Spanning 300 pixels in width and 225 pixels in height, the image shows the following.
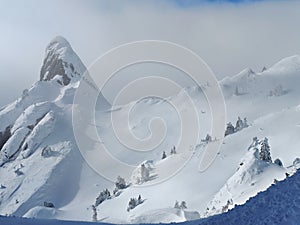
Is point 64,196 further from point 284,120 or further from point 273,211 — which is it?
point 273,211

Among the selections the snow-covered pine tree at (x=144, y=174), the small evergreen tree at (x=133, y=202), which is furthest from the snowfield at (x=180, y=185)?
the small evergreen tree at (x=133, y=202)

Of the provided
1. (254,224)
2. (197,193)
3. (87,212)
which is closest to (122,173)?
(87,212)

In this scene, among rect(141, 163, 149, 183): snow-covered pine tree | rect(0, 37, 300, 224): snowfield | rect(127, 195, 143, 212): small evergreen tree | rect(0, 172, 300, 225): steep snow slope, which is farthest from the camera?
rect(141, 163, 149, 183): snow-covered pine tree

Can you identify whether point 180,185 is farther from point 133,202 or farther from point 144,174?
point 144,174

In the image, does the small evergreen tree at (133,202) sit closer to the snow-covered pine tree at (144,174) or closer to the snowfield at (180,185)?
the snowfield at (180,185)

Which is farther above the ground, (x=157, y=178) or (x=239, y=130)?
(x=239, y=130)

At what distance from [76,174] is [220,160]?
283 ft

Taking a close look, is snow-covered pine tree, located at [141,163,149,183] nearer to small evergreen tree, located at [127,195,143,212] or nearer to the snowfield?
the snowfield

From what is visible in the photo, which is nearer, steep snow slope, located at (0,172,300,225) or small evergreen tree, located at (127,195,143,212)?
steep snow slope, located at (0,172,300,225)

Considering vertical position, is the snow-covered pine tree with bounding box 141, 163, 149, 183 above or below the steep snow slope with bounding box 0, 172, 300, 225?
above

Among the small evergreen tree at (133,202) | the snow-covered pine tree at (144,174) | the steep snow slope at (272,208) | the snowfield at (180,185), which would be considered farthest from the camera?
the snow-covered pine tree at (144,174)

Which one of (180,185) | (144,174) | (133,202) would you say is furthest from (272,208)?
(144,174)

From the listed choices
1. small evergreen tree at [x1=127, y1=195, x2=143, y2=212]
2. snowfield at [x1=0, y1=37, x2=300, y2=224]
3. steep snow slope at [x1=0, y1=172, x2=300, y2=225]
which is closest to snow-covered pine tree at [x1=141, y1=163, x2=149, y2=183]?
snowfield at [x1=0, y1=37, x2=300, y2=224]

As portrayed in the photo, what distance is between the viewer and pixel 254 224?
17.5 meters
